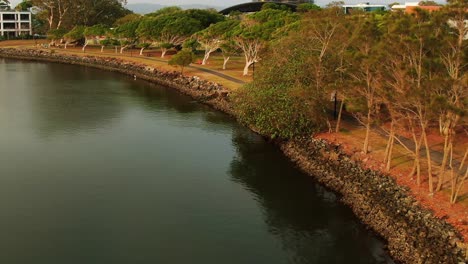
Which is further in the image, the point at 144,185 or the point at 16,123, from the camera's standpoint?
the point at 16,123

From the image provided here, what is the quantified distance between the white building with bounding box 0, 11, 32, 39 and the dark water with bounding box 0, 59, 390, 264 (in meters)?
140

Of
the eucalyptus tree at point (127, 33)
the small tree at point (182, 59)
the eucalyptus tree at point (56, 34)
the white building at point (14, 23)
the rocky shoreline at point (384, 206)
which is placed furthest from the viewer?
the white building at point (14, 23)

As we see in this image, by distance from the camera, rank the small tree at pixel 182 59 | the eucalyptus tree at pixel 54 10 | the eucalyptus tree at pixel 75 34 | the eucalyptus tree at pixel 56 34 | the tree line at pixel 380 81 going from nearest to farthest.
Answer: the tree line at pixel 380 81 → the small tree at pixel 182 59 → the eucalyptus tree at pixel 75 34 → the eucalyptus tree at pixel 56 34 → the eucalyptus tree at pixel 54 10

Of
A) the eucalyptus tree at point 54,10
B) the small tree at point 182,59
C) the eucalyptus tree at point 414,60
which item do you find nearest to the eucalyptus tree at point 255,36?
the small tree at point 182,59

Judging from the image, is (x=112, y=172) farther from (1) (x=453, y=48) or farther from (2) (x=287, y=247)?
(1) (x=453, y=48)

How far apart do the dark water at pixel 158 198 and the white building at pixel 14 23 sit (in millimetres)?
140077

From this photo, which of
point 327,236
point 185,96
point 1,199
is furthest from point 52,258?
point 185,96

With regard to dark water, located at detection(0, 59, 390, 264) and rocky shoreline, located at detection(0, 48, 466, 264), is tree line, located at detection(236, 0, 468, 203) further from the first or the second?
dark water, located at detection(0, 59, 390, 264)

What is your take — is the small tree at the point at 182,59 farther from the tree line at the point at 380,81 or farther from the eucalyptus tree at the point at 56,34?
the eucalyptus tree at the point at 56,34

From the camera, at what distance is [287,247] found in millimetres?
31781

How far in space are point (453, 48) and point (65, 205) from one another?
1161 inches

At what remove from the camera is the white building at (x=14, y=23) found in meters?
188

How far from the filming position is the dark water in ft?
101

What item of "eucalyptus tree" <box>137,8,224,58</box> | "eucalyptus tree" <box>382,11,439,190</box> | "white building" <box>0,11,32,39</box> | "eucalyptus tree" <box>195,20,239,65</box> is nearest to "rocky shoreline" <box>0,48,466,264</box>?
"eucalyptus tree" <box>382,11,439,190</box>
